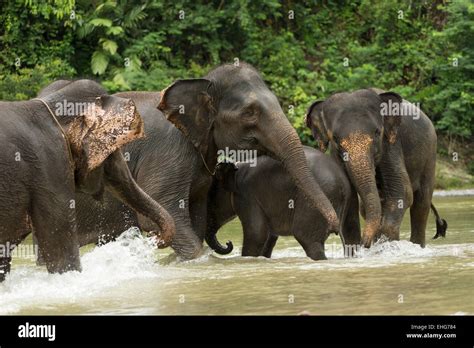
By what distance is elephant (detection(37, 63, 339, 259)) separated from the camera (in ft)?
33.4

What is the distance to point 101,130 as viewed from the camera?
26.7 ft

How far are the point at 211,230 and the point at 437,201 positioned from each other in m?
10.1

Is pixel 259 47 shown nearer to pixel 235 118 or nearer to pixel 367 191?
pixel 367 191

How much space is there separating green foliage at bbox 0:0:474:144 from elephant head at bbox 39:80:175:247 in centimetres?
1637

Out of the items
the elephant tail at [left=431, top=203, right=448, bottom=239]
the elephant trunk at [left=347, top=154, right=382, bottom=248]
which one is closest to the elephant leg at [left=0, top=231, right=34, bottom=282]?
the elephant trunk at [left=347, top=154, right=382, bottom=248]

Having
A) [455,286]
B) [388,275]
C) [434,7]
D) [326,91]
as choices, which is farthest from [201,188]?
[434,7]

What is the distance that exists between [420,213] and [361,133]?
6.66ft

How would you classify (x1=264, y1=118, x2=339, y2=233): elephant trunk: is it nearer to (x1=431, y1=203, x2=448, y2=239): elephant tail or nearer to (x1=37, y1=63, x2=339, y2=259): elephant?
(x1=37, y1=63, x2=339, y2=259): elephant

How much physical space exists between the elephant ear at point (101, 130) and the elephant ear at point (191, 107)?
2093 millimetres

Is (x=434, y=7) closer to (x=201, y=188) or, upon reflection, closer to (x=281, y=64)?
(x=281, y=64)

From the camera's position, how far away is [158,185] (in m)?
10.5

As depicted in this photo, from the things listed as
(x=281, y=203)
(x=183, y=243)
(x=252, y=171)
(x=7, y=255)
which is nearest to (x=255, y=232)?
(x=281, y=203)

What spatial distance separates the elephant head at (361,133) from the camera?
34.8ft

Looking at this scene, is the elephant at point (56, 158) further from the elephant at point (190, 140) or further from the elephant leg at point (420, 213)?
the elephant leg at point (420, 213)
